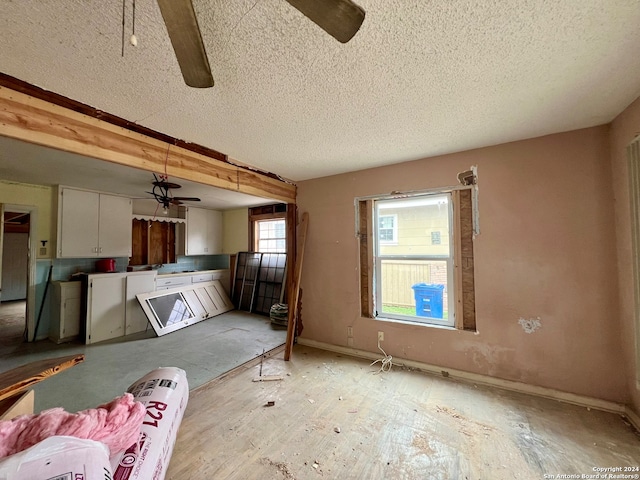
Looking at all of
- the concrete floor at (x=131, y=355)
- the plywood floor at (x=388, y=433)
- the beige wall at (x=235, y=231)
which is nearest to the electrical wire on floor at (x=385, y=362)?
the plywood floor at (x=388, y=433)

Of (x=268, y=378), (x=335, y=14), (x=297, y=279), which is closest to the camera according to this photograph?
(x=335, y=14)

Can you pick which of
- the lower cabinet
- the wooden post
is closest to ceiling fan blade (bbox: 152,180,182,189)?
the lower cabinet

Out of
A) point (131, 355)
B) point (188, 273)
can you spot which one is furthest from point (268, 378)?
point (188, 273)

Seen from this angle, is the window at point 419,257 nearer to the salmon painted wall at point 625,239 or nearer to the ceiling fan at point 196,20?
the salmon painted wall at point 625,239

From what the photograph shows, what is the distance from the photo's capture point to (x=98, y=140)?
1732 mm

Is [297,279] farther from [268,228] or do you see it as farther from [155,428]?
[268,228]

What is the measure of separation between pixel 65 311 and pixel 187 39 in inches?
182

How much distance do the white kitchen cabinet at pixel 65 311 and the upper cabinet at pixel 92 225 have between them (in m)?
0.49

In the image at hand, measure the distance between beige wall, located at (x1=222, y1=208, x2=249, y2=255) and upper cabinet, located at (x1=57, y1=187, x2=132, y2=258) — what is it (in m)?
2.08

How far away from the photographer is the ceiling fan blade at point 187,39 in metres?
0.79

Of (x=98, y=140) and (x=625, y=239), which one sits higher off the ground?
(x=98, y=140)

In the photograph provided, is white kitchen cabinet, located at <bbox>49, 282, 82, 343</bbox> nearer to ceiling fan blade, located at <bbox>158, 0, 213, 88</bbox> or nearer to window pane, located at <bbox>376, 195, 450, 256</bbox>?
ceiling fan blade, located at <bbox>158, 0, 213, 88</bbox>

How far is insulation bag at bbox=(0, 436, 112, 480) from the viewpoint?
0.76 meters

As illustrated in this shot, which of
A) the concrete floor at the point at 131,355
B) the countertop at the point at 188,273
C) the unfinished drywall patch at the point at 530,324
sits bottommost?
the concrete floor at the point at 131,355
